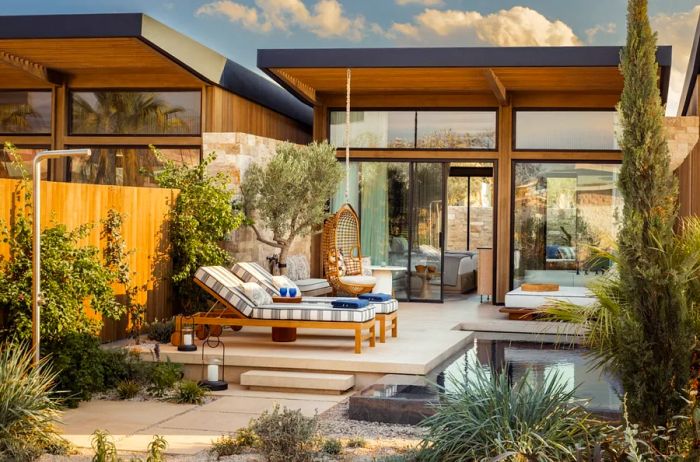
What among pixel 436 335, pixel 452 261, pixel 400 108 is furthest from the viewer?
pixel 452 261

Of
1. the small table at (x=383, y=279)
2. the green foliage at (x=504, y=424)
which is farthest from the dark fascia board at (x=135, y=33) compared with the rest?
the green foliage at (x=504, y=424)

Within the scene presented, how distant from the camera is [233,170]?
12945 millimetres

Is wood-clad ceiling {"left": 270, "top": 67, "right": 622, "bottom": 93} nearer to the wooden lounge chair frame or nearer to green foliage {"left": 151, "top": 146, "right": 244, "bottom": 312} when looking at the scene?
green foliage {"left": 151, "top": 146, "right": 244, "bottom": 312}

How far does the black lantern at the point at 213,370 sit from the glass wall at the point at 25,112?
261 inches

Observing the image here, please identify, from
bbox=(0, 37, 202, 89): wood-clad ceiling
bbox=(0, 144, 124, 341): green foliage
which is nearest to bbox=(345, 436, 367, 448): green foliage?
bbox=(0, 144, 124, 341): green foliage

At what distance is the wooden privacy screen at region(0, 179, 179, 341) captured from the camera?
8984mm

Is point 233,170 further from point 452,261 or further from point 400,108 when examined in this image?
point 452,261

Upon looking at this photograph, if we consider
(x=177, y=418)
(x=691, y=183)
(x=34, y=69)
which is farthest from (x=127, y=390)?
(x=691, y=183)

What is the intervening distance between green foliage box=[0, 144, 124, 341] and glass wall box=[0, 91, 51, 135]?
6373 mm

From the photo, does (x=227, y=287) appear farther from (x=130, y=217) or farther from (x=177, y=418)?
(x=177, y=418)

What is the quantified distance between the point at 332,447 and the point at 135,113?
954 cm

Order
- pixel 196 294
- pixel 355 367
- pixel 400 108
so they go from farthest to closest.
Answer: pixel 400 108 → pixel 196 294 → pixel 355 367

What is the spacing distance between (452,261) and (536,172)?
2.66 meters

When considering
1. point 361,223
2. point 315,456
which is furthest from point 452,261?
point 315,456
